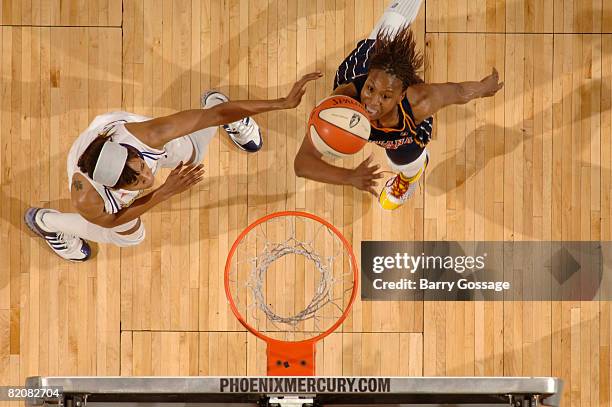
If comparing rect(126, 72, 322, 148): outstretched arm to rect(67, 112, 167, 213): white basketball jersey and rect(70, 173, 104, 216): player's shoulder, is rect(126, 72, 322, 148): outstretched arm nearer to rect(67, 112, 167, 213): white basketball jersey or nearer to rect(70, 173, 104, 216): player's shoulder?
rect(67, 112, 167, 213): white basketball jersey

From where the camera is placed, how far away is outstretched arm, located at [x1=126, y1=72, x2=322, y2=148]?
4043mm

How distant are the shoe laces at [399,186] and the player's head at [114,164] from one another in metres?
1.60

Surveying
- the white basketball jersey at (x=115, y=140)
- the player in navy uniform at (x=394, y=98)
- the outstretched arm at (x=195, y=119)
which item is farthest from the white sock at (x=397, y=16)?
the white basketball jersey at (x=115, y=140)

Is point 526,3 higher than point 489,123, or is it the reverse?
point 526,3

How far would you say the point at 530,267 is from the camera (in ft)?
14.1

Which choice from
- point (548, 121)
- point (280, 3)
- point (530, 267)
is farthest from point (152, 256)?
point (548, 121)

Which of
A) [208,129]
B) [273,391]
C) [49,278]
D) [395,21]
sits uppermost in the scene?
[395,21]

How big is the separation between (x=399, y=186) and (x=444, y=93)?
2.27ft

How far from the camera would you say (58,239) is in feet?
13.7

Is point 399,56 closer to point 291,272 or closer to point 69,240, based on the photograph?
point 291,272

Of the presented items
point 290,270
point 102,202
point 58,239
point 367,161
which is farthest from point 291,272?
point 58,239

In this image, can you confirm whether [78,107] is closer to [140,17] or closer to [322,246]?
[140,17]

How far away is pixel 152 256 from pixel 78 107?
1111mm

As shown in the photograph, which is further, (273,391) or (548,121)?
(548,121)
